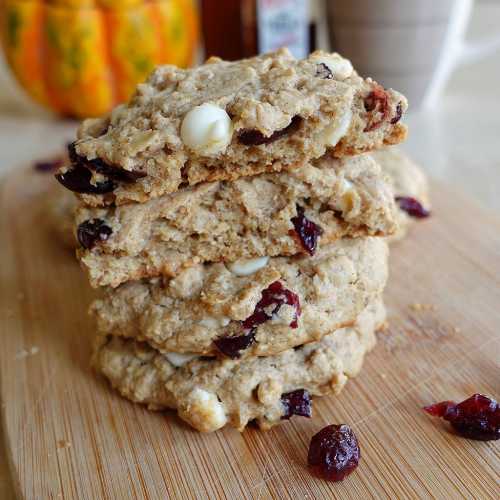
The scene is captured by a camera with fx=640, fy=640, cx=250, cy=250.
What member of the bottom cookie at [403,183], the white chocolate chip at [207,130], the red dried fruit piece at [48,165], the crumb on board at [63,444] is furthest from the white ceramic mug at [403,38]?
the crumb on board at [63,444]

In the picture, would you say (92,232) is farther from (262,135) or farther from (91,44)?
(91,44)

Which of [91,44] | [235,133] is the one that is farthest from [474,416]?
[91,44]

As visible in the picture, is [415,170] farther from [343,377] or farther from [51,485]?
[51,485]

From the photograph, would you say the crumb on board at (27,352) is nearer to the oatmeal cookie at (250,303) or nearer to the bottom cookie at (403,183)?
the oatmeal cookie at (250,303)

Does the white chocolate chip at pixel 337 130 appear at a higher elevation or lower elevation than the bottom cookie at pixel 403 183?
higher

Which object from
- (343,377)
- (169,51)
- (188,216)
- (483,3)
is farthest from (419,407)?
(483,3)

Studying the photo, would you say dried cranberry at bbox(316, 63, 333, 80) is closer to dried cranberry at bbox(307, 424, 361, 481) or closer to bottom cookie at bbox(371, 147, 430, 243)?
bottom cookie at bbox(371, 147, 430, 243)

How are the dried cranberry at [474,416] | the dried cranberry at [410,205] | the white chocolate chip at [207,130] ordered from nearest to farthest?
the white chocolate chip at [207,130] < the dried cranberry at [474,416] < the dried cranberry at [410,205]
